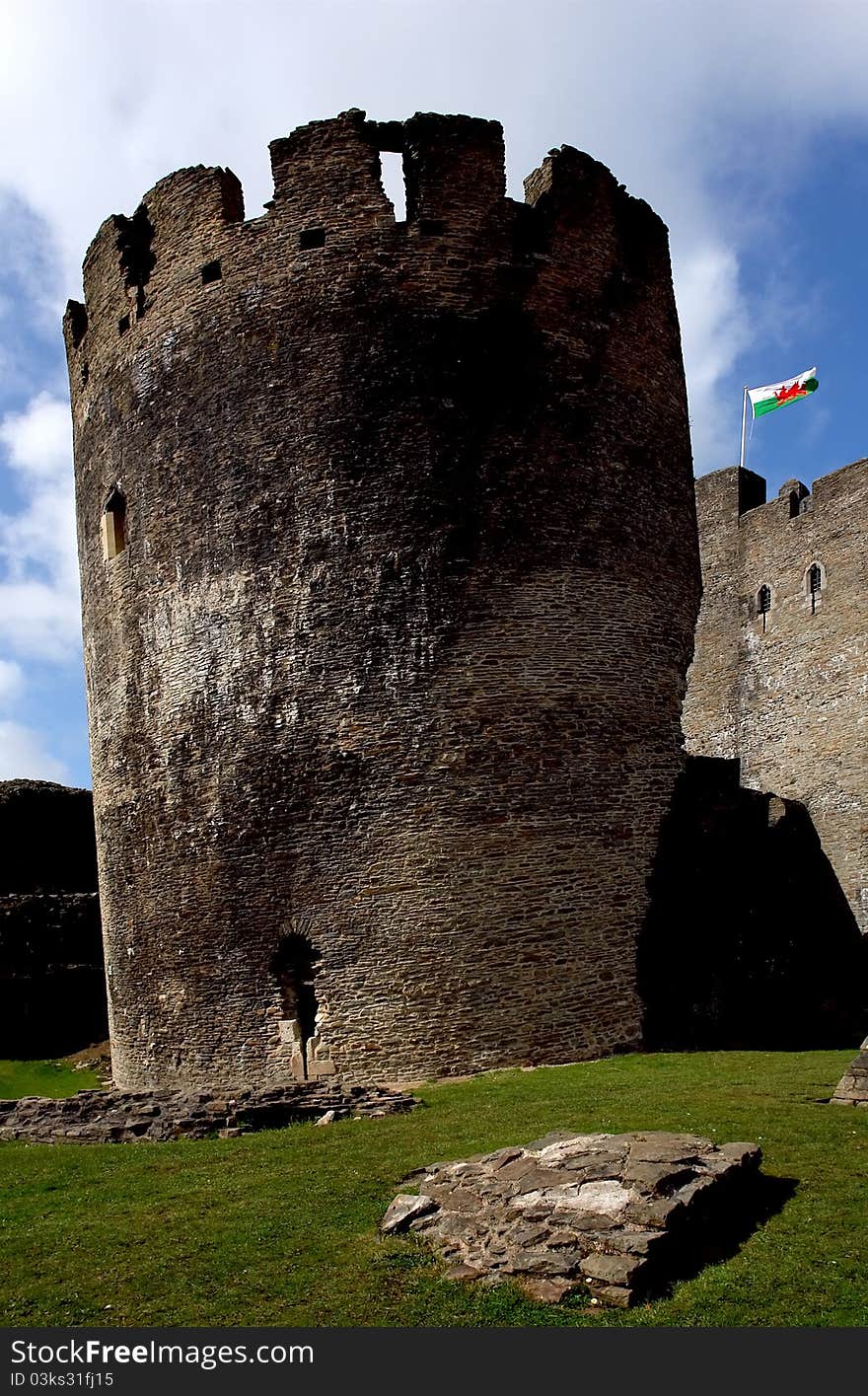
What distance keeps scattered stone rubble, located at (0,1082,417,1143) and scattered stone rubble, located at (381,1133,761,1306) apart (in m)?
4.20

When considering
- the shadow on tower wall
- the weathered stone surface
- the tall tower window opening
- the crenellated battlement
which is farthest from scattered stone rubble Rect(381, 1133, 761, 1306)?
the tall tower window opening

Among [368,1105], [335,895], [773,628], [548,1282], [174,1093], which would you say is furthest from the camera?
[773,628]

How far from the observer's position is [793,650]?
2614 centimetres

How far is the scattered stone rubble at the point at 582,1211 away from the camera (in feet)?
21.8

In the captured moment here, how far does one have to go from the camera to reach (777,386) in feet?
90.6

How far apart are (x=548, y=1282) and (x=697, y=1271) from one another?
89 centimetres

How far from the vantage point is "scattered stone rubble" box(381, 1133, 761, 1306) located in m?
6.64

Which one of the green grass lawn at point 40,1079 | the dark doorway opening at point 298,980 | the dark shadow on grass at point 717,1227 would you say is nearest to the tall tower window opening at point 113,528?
the dark doorway opening at point 298,980

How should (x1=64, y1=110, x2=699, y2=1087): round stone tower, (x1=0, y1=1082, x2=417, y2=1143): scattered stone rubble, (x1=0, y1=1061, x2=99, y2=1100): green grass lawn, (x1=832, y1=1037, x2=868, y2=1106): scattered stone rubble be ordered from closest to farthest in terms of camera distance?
(x1=832, y1=1037, x2=868, y2=1106): scattered stone rubble, (x1=0, y1=1082, x2=417, y2=1143): scattered stone rubble, (x1=64, y1=110, x2=699, y2=1087): round stone tower, (x1=0, y1=1061, x2=99, y2=1100): green grass lawn

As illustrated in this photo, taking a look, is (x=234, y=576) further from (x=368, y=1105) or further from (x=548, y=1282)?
(x=548, y=1282)

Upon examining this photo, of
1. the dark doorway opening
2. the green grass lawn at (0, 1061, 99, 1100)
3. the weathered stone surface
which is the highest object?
the dark doorway opening

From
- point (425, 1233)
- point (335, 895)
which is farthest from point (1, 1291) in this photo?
point (335, 895)

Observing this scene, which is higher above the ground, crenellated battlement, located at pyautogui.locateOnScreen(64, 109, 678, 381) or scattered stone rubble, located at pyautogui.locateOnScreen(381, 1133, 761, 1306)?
crenellated battlement, located at pyautogui.locateOnScreen(64, 109, 678, 381)

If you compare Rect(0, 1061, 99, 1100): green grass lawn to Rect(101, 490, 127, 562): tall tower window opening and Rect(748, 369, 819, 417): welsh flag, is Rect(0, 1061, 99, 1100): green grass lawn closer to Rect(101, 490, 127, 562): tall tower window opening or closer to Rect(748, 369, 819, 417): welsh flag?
Rect(101, 490, 127, 562): tall tower window opening
